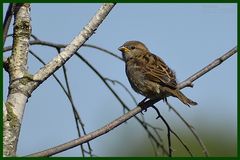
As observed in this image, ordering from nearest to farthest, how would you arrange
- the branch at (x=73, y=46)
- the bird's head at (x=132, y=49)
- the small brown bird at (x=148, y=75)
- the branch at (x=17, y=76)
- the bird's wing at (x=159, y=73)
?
the branch at (x=17, y=76)
the branch at (x=73, y=46)
the small brown bird at (x=148, y=75)
the bird's wing at (x=159, y=73)
the bird's head at (x=132, y=49)

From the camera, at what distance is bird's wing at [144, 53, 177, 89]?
595cm

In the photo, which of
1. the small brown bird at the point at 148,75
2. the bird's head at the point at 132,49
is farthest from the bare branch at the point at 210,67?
the bird's head at the point at 132,49

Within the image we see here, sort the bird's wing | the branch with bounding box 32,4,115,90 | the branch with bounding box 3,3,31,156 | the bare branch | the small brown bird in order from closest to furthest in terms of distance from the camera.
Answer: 1. the branch with bounding box 3,3,31,156
2. the branch with bounding box 32,4,115,90
3. the bare branch
4. the small brown bird
5. the bird's wing

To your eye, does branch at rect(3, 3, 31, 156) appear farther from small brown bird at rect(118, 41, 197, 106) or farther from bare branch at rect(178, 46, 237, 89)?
small brown bird at rect(118, 41, 197, 106)

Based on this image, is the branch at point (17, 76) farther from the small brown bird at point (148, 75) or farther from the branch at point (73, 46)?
the small brown bird at point (148, 75)

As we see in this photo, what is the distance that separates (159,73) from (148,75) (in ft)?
0.38

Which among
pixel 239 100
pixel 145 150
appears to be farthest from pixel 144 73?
pixel 145 150

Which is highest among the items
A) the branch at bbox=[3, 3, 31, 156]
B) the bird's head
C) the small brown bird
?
the bird's head

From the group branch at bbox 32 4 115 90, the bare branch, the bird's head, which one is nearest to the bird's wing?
the bird's head

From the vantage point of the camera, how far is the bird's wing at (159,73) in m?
5.95

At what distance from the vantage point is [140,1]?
4.41 meters

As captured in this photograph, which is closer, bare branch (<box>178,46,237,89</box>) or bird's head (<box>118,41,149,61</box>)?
bare branch (<box>178,46,237,89</box>)

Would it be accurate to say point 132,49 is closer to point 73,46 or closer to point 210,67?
point 210,67

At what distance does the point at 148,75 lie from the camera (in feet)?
20.4
